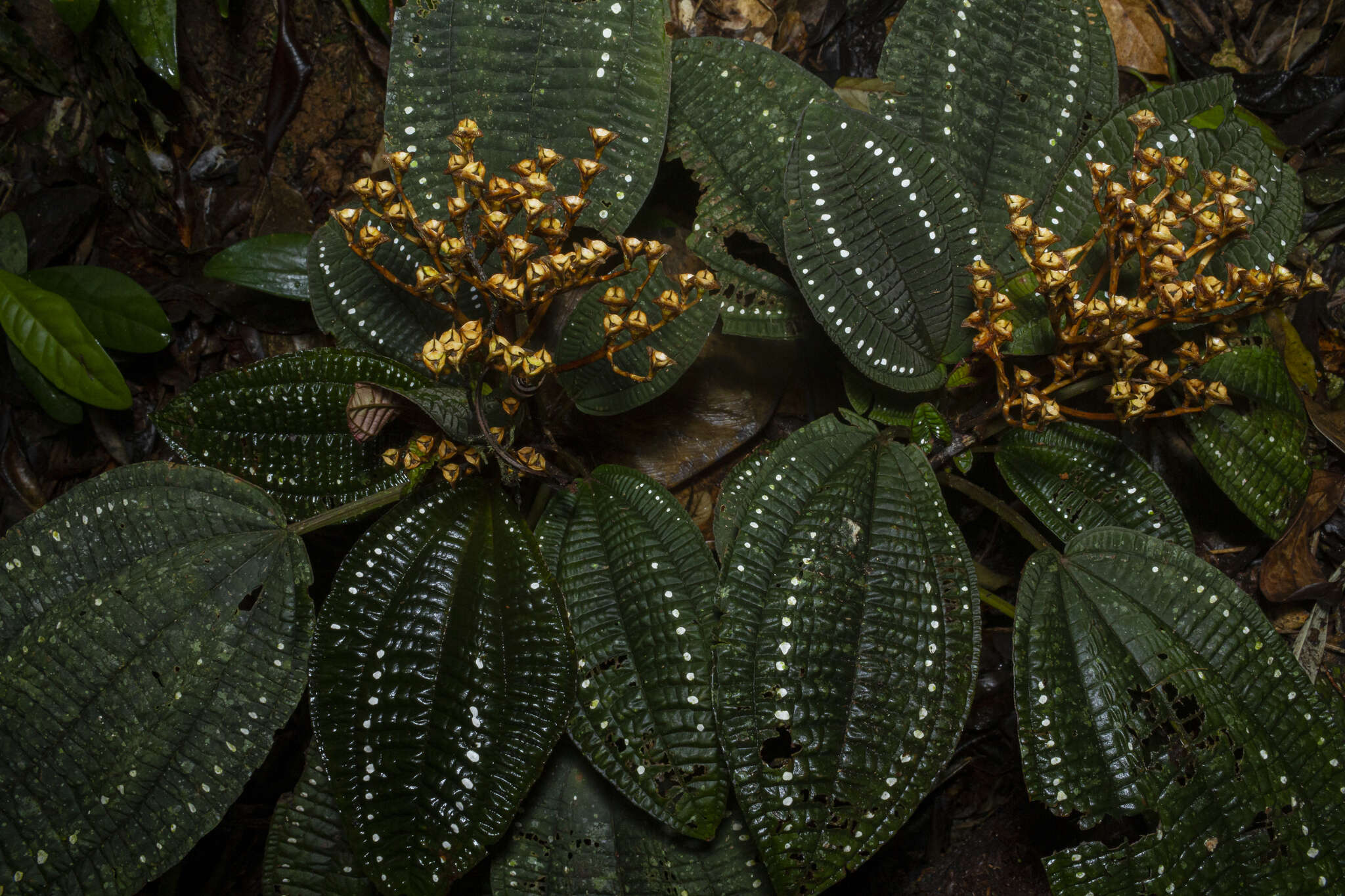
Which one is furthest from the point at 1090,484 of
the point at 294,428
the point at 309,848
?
the point at 309,848


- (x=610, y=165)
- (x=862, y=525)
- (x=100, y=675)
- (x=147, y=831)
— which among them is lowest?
(x=147, y=831)

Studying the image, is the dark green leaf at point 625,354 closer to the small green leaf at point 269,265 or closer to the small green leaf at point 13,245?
the small green leaf at point 269,265

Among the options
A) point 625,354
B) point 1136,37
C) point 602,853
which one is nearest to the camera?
point 602,853

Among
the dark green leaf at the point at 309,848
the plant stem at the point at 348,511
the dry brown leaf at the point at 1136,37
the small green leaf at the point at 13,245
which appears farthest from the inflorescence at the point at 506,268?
the dry brown leaf at the point at 1136,37

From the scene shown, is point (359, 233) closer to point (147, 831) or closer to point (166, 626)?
point (166, 626)

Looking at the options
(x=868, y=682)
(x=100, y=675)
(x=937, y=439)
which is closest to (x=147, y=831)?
(x=100, y=675)

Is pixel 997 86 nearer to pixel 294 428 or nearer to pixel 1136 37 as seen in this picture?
pixel 1136 37
